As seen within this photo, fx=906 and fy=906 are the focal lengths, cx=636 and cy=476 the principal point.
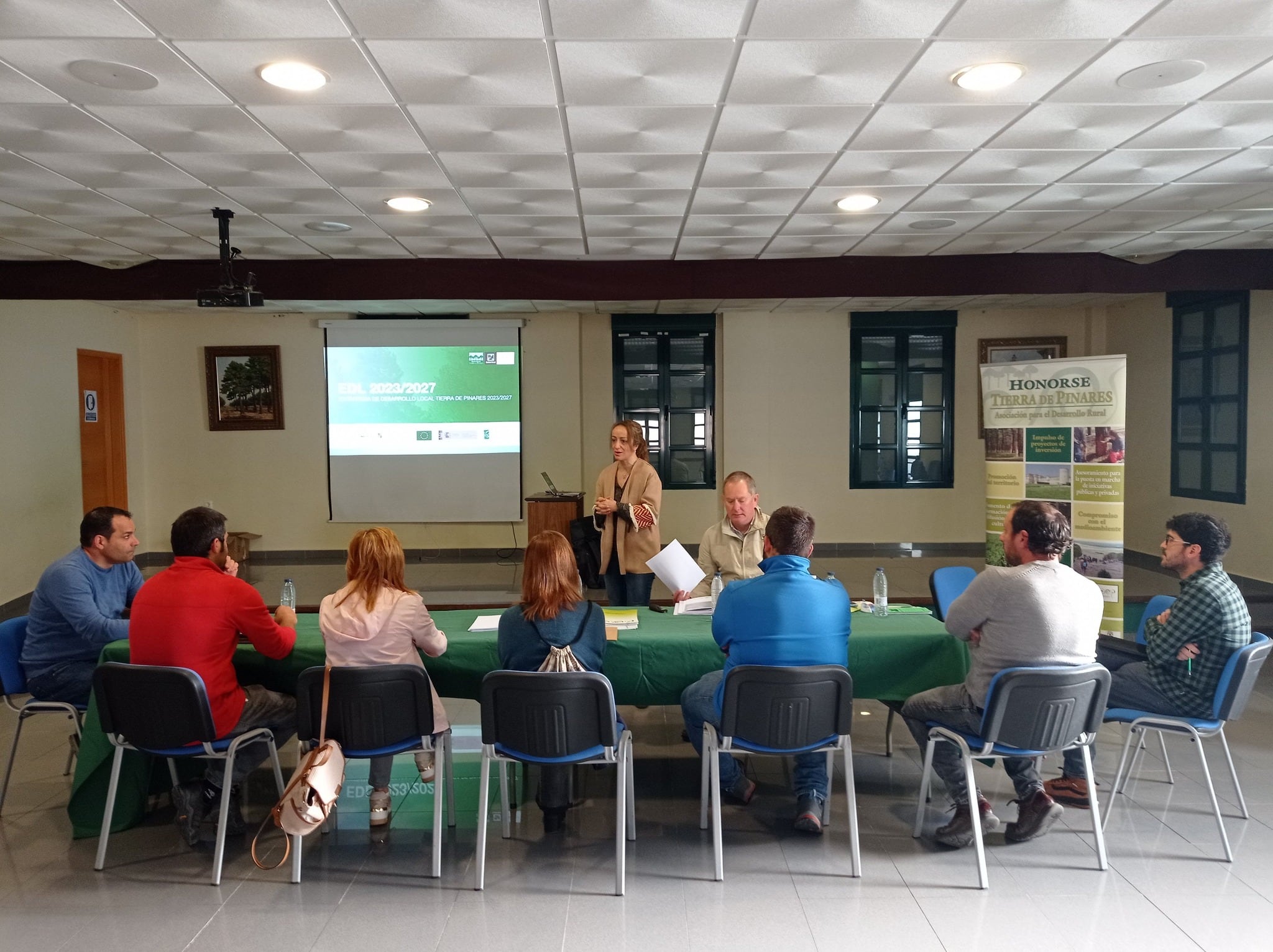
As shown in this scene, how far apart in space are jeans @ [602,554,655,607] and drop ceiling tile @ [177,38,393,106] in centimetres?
295

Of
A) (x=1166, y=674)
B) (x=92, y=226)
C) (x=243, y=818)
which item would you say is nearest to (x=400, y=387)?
(x=92, y=226)

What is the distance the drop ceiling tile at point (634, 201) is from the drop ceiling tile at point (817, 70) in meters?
1.35

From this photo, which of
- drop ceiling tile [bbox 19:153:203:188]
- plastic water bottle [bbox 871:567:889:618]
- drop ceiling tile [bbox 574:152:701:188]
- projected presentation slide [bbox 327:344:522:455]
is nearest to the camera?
plastic water bottle [bbox 871:567:889:618]

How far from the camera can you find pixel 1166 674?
11.3ft

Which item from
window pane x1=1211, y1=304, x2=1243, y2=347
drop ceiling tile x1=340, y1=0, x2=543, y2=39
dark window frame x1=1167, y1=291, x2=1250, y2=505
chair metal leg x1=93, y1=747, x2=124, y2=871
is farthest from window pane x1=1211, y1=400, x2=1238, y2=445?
chair metal leg x1=93, y1=747, x2=124, y2=871

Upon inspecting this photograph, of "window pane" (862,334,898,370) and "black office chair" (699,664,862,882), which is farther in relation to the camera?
"window pane" (862,334,898,370)

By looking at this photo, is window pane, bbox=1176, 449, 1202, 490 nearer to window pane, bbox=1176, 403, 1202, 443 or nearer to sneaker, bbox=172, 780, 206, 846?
window pane, bbox=1176, 403, 1202, 443

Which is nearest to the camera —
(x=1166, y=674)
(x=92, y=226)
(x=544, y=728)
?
(x=544, y=728)

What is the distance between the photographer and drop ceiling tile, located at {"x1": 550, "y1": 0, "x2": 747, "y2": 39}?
2.73 metres

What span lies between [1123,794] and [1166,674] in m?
0.66

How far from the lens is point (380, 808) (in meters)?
3.53

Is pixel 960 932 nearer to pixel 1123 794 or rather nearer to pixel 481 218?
pixel 1123 794

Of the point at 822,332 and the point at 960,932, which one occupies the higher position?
the point at 822,332

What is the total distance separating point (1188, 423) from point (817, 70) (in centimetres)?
685
